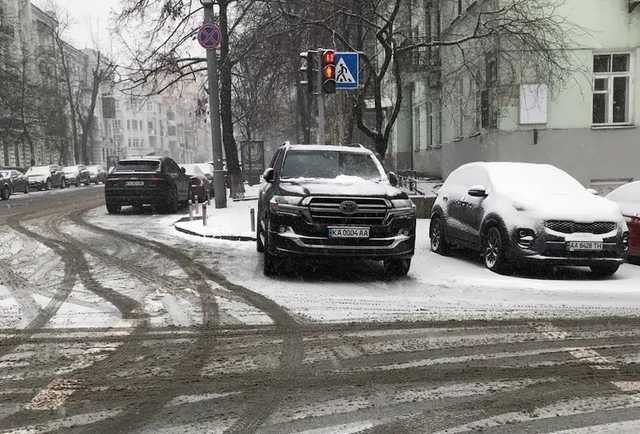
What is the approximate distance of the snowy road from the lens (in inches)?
145

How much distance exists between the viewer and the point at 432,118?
27953 millimetres

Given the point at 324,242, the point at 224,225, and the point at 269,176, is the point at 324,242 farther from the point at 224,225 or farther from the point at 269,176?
the point at 224,225

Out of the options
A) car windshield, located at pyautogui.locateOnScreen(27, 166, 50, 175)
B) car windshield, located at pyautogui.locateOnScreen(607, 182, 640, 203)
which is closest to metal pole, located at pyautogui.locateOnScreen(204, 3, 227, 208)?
car windshield, located at pyautogui.locateOnScreen(607, 182, 640, 203)

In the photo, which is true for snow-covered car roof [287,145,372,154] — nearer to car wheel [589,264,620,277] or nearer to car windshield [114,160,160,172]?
car wheel [589,264,620,277]

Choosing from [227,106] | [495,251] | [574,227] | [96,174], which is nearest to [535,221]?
[574,227]

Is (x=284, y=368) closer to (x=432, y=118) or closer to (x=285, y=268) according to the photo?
(x=285, y=268)

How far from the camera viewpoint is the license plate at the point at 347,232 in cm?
784

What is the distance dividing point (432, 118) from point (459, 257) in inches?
725

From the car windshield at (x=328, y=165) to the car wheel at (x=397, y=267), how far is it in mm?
1397

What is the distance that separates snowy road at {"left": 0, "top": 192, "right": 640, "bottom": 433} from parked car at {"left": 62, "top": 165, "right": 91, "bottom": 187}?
40.2 metres

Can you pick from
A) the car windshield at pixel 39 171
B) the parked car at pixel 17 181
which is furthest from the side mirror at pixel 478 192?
A: the car windshield at pixel 39 171

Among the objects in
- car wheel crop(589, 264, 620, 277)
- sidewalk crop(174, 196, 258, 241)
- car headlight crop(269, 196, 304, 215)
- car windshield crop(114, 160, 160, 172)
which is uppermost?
car windshield crop(114, 160, 160, 172)

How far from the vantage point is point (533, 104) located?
17.8 meters

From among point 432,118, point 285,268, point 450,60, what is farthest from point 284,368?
point 432,118
